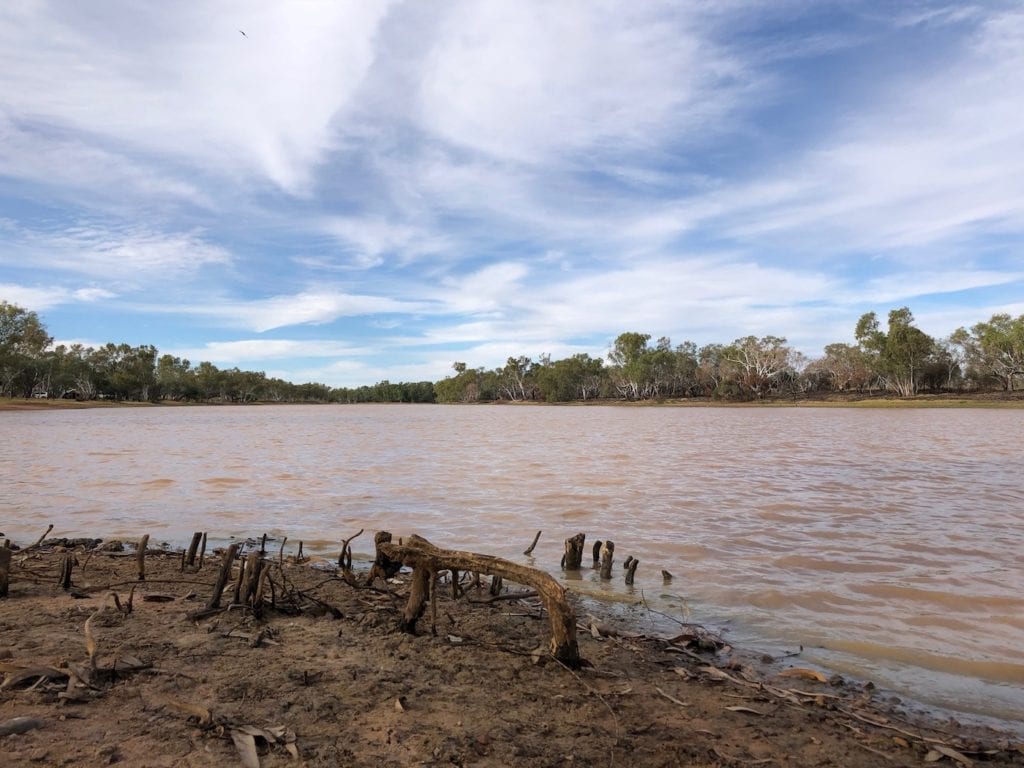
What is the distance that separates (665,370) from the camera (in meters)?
118

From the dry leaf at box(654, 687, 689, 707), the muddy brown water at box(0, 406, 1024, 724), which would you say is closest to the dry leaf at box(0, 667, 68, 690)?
the dry leaf at box(654, 687, 689, 707)

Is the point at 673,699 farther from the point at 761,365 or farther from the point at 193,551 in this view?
the point at 761,365

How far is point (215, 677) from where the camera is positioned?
4.02 meters

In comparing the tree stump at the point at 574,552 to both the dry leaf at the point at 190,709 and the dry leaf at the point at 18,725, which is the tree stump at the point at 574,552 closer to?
the dry leaf at the point at 190,709

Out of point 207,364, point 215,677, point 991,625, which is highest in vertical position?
point 207,364

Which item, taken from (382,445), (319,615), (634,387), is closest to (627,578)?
(319,615)

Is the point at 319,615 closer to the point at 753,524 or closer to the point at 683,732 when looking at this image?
the point at 683,732

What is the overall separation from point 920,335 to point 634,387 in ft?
162

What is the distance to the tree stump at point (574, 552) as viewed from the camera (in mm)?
7680

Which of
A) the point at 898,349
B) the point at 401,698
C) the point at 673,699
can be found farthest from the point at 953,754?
the point at 898,349

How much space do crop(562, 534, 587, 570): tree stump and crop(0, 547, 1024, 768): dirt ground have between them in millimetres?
2047

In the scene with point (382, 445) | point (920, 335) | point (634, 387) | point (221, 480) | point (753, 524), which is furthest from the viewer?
point (634, 387)

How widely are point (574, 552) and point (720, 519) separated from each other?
14.0 feet

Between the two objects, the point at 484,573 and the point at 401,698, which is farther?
the point at 484,573
